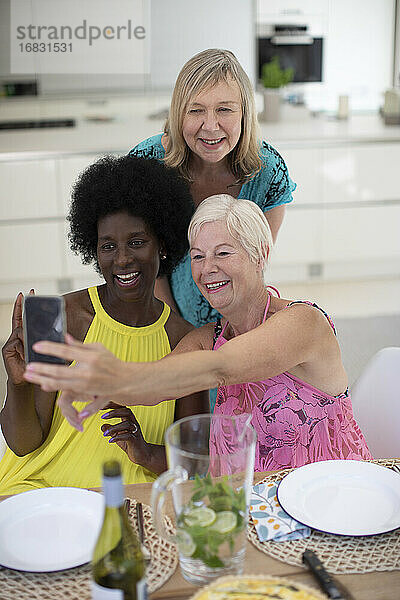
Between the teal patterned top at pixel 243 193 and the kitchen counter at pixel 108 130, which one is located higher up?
the kitchen counter at pixel 108 130

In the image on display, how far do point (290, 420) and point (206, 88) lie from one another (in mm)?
803

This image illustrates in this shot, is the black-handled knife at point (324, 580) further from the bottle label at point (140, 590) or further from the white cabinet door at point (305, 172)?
the white cabinet door at point (305, 172)

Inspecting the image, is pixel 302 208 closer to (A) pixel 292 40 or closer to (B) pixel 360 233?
(B) pixel 360 233

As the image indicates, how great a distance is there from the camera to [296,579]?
34.8 inches

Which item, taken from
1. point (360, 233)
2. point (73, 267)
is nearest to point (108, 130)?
point (73, 267)

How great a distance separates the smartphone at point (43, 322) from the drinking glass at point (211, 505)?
184 mm

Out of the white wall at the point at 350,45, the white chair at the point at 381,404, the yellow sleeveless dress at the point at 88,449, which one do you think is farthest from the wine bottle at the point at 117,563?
the white wall at the point at 350,45

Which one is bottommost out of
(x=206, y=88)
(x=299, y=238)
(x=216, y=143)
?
(x=299, y=238)

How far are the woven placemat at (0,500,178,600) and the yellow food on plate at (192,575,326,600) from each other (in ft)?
0.37

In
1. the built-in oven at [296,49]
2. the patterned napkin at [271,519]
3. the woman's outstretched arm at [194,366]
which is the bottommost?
the patterned napkin at [271,519]

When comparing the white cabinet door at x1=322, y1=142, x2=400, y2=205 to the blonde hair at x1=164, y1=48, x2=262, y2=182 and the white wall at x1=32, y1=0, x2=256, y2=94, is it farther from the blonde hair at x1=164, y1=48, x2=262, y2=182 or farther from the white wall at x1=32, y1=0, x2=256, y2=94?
the blonde hair at x1=164, y1=48, x2=262, y2=182

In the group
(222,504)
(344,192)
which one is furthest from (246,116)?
(344,192)

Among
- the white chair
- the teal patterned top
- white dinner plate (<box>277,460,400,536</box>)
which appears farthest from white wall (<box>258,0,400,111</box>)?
white dinner plate (<box>277,460,400,536</box>)

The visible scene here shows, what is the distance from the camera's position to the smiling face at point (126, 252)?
53.1 inches
